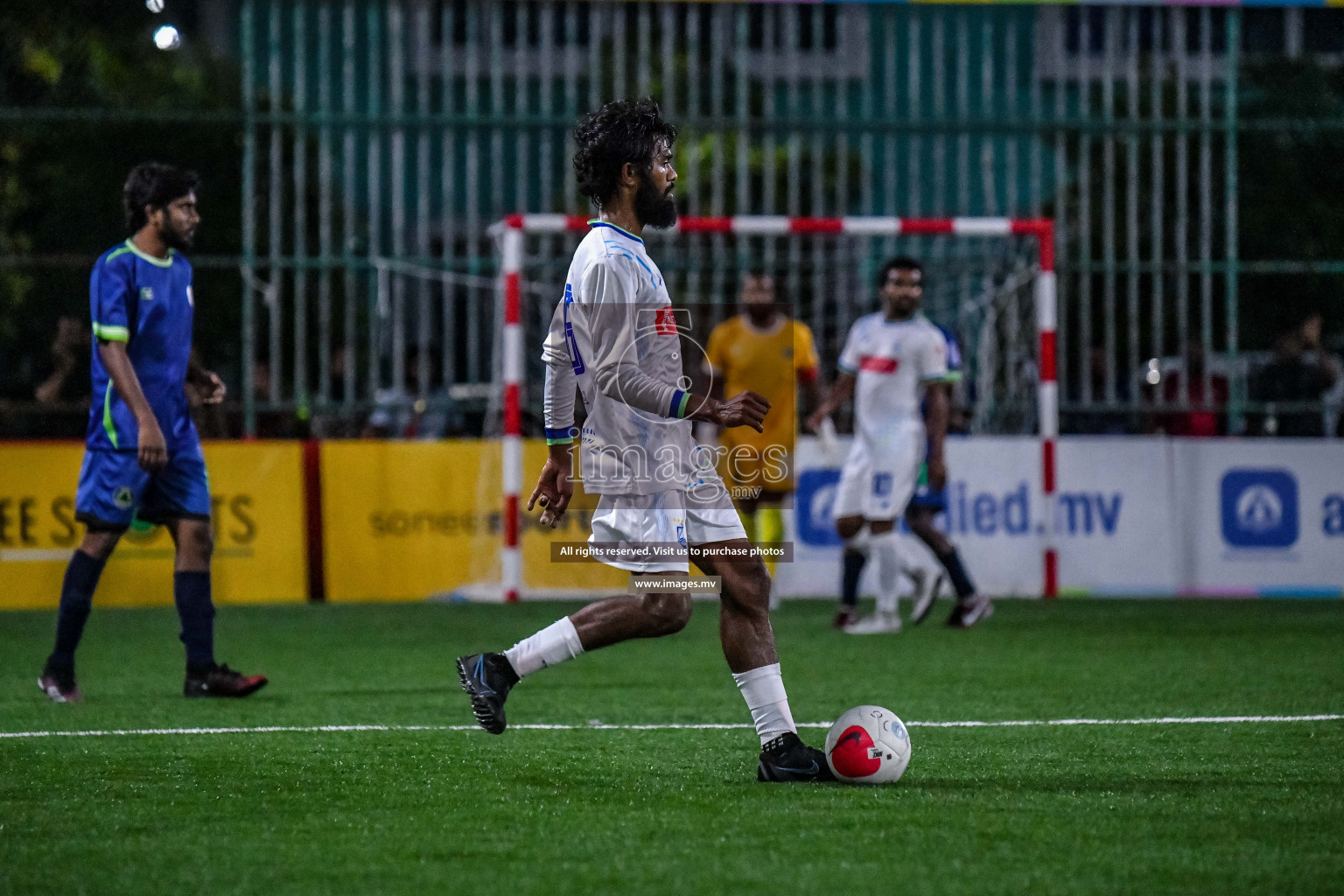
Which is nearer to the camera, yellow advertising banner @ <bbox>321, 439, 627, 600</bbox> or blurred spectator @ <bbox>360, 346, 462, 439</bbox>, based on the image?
yellow advertising banner @ <bbox>321, 439, 627, 600</bbox>

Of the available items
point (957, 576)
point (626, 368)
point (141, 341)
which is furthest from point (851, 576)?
point (626, 368)

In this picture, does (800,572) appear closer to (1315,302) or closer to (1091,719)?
(1315,302)

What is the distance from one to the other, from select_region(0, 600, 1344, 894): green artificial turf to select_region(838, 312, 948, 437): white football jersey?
181 centimetres

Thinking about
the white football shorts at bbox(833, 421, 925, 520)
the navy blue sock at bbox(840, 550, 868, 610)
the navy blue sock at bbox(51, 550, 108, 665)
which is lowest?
the navy blue sock at bbox(840, 550, 868, 610)

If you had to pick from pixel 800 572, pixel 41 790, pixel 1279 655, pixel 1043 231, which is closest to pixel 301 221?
pixel 800 572

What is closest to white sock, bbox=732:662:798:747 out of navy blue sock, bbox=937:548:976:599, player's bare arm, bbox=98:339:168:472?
player's bare arm, bbox=98:339:168:472

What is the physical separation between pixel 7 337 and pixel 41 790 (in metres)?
9.85

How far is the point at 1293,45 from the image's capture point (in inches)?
543

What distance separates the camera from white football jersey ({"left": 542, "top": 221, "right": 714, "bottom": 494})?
4.85m

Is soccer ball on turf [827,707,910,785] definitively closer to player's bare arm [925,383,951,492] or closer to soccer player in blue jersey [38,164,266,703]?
soccer player in blue jersey [38,164,266,703]

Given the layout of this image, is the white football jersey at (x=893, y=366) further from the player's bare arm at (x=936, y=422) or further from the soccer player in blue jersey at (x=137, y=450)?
the soccer player in blue jersey at (x=137, y=450)

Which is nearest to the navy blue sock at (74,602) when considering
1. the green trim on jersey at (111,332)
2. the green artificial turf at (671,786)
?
the green artificial turf at (671,786)

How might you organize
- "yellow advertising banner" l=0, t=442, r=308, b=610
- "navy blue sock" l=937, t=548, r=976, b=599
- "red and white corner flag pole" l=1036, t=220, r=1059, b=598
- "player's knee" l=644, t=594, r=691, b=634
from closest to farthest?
"player's knee" l=644, t=594, r=691, b=634, "navy blue sock" l=937, t=548, r=976, b=599, "red and white corner flag pole" l=1036, t=220, r=1059, b=598, "yellow advertising banner" l=0, t=442, r=308, b=610

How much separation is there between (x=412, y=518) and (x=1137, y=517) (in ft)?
16.8
